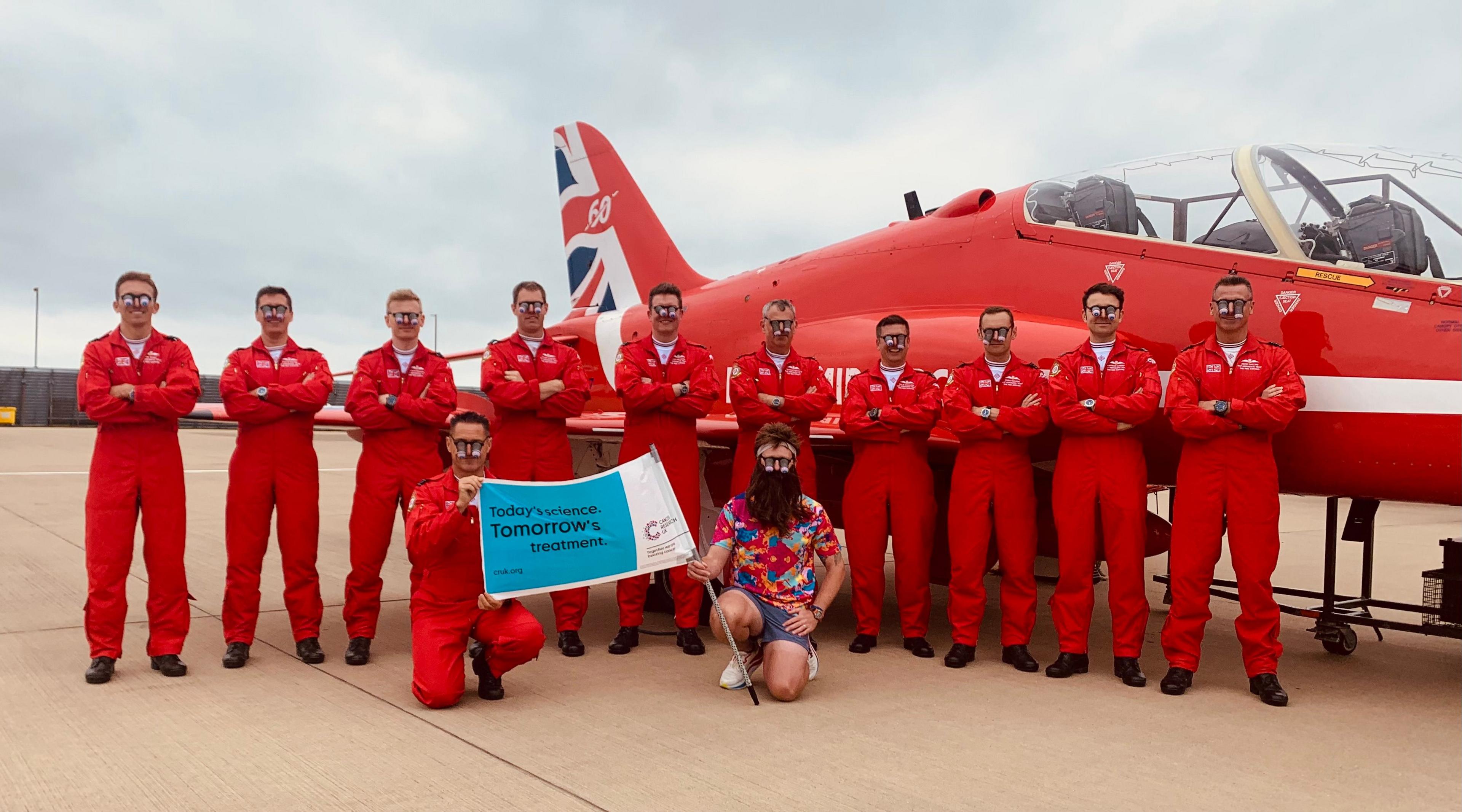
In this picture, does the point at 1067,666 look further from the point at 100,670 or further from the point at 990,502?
the point at 100,670

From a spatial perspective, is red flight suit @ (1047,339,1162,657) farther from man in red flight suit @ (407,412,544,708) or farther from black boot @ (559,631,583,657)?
man in red flight suit @ (407,412,544,708)

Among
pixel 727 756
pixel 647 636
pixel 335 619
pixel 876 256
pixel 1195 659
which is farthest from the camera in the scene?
pixel 876 256

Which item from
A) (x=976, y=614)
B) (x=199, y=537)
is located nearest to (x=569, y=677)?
(x=976, y=614)

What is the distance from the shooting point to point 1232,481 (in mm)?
4547

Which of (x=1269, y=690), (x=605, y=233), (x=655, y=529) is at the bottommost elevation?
(x=1269, y=690)

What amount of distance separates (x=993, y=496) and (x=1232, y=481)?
1197 mm

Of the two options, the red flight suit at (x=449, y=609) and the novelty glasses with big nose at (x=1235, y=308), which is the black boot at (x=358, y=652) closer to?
the red flight suit at (x=449, y=609)

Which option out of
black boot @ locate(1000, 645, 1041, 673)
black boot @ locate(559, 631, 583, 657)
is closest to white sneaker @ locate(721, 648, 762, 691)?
black boot @ locate(559, 631, 583, 657)

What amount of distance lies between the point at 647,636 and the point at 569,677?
45.5 inches

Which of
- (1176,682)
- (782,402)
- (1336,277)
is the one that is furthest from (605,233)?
(1176,682)

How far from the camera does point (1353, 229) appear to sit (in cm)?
486

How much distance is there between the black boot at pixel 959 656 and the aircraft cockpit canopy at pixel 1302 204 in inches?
103

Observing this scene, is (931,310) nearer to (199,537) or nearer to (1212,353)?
(1212,353)

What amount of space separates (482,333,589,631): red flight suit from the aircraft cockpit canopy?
3308 millimetres
